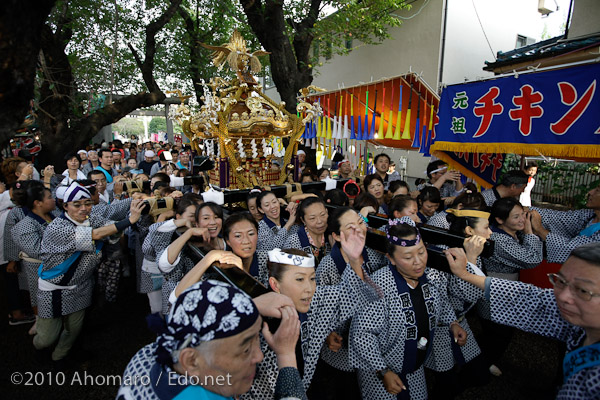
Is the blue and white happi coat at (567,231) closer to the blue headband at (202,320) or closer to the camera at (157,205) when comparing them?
the blue headband at (202,320)

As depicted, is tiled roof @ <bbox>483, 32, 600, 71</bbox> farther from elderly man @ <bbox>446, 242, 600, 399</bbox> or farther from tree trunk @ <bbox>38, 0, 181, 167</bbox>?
tree trunk @ <bbox>38, 0, 181, 167</bbox>

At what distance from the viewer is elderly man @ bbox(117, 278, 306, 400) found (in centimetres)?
109

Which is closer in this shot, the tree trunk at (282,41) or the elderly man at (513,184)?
the elderly man at (513,184)

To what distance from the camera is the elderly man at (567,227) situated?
9.91 ft

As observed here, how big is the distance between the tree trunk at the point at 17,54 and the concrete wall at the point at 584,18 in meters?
9.15

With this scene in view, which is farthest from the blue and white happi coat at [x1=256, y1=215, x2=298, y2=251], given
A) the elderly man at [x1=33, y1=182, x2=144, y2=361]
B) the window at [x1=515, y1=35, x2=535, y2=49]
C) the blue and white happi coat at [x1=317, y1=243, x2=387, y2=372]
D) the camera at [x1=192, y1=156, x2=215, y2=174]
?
the window at [x1=515, y1=35, x2=535, y2=49]

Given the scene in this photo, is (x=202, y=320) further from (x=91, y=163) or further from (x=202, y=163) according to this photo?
(x=91, y=163)

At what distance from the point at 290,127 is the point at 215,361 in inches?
172

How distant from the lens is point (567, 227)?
144 inches

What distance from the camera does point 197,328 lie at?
3.56 ft

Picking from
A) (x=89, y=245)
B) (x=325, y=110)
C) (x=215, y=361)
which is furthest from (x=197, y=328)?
(x=325, y=110)

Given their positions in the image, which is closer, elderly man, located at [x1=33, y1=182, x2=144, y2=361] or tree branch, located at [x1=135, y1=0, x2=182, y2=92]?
elderly man, located at [x1=33, y1=182, x2=144, y2=361]

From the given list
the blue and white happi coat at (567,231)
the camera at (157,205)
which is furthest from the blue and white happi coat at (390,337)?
→ the camera at (157,205)

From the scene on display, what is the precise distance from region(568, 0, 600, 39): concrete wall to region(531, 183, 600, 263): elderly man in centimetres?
543
